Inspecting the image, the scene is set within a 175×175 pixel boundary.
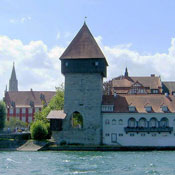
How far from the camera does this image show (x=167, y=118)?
6028cm

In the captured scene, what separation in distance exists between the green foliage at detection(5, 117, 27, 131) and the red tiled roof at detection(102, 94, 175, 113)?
102 feet

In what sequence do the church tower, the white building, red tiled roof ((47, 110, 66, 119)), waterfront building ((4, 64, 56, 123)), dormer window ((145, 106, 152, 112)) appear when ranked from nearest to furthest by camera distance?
1. the white building
2. dormer window ((145, 106, 152, 112))
3. red tiled roof ((47, 110, 66, 119))
4. waterfront building ((4, 64, 56, 123))
5. the church tower

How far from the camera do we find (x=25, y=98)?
10075 cm

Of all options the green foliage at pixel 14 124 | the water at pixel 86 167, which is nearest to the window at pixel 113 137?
the water at pixel 86 167

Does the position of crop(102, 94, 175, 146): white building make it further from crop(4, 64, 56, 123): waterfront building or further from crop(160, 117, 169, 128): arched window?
crop(4, 64, 56, 123): waterfront building

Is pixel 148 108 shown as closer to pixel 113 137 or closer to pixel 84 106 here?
pixel 113 137

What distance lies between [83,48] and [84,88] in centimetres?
546

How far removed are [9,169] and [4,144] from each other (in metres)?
23.7

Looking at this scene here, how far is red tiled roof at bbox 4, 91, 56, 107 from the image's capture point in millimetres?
99562

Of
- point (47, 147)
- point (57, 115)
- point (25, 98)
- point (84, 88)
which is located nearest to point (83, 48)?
point (84, 88)

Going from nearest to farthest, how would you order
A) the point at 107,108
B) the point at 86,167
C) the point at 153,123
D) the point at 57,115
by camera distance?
the point at 86,167 < the point at 153,123 < the point at 57,115 < the point at 107,108

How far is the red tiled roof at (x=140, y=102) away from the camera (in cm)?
6081

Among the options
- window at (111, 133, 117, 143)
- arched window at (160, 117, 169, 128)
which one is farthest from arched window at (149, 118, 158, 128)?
window at (111, 133, 117, 143)

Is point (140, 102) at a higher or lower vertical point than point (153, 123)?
higher
